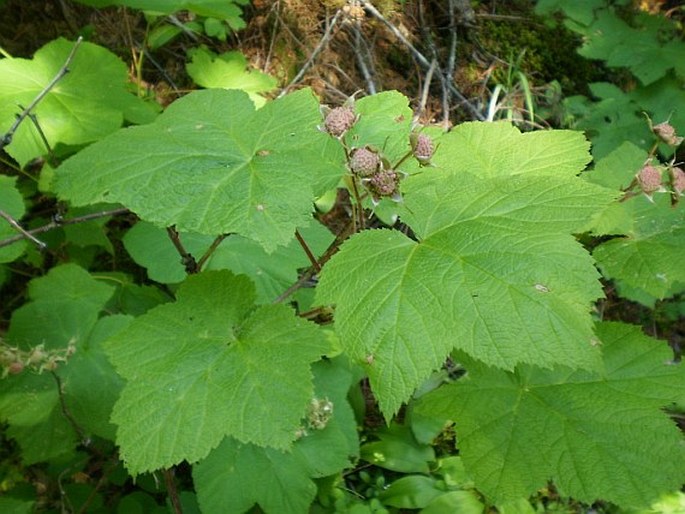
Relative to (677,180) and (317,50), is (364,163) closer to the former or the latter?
(677,180)

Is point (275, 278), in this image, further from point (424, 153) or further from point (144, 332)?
point (424, 153)

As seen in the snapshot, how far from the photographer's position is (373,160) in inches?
43.5

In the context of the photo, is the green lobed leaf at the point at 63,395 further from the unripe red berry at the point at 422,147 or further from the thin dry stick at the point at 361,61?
the thin dry stick at the point at 361,61

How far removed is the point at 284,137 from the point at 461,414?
85 cm

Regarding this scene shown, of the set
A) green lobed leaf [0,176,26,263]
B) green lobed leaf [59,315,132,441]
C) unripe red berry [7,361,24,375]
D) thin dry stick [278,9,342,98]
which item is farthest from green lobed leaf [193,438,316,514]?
thin dry stick [278,9,342,98]

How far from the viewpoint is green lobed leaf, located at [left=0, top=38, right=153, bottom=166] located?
1.83 metres

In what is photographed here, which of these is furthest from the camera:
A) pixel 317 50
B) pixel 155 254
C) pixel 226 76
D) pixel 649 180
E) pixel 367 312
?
pixel 317 50

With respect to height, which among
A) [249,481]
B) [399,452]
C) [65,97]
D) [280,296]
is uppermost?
[65,97]

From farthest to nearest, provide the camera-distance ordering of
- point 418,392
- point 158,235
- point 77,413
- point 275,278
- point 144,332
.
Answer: point 418,392
point 158,235
point 275,278
point 77,413
point 144,332

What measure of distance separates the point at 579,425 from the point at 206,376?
3.03 ft

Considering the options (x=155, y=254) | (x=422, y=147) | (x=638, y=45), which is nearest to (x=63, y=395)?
(x=155, y=254)

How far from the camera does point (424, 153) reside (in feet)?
3.87

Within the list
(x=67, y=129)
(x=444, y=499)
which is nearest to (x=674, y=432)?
(x=444, y=499)

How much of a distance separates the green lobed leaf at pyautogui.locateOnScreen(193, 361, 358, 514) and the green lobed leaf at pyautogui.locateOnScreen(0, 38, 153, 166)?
3.62 feet
